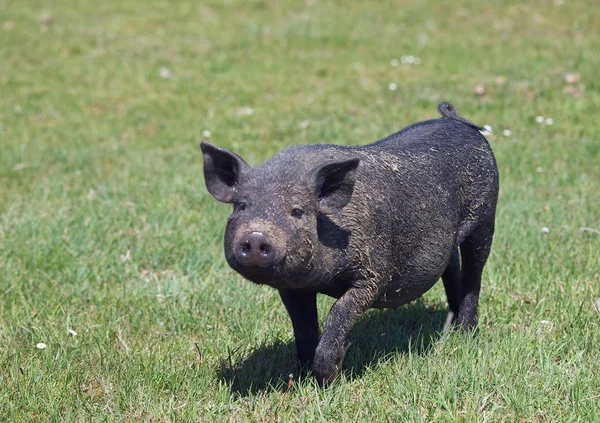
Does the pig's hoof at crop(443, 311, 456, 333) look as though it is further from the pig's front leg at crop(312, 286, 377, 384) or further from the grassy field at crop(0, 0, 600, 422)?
the pig's front leg at crop(312, 286, 377, 384)

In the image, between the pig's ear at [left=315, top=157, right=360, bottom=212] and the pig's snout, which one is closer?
the pig's snout

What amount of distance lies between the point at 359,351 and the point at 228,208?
2767 mm

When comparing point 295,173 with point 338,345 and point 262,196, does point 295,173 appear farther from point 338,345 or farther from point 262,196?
point 338,345

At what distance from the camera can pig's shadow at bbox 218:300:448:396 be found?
159 inches

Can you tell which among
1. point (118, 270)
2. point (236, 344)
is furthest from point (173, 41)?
point (236, 344)

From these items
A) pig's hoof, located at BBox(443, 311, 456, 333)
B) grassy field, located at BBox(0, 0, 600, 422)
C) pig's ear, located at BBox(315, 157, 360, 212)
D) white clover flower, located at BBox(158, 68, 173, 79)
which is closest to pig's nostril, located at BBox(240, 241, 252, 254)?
pig's ear, located at BBox(315, 157, 360, 212)

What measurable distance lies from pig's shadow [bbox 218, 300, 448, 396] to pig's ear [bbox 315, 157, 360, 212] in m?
0.89

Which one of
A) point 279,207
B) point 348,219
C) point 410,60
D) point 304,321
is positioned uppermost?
point 279,207

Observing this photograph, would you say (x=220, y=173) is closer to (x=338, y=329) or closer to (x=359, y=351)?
(x=338, y=329)

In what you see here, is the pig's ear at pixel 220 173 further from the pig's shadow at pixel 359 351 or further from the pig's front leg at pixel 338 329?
the pig's shadow at pixel 359 351

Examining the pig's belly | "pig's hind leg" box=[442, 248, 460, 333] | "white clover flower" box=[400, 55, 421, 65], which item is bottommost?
"pig's hind leg" box=[442, 248, 460, 333]

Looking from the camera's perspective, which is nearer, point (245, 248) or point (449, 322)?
point (245, 248)

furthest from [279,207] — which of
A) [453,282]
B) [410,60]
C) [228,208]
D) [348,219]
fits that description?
[410,60]

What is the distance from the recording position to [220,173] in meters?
3.73
